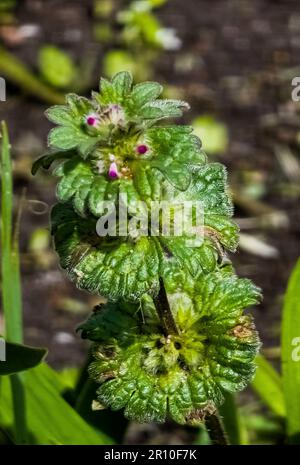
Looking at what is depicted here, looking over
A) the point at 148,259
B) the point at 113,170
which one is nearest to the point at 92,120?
the point at 113,170

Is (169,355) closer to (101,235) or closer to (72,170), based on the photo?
(101,235)

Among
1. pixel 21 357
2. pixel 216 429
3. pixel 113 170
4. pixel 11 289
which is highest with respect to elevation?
pixel 113 170

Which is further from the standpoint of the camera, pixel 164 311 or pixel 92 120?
pixel 164 311

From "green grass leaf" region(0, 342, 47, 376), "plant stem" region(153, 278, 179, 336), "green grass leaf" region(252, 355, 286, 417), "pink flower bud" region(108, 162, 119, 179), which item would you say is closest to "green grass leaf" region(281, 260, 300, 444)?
"green grass leaf" region(252, 355, 286, 417)

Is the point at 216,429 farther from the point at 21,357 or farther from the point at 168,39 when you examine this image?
the point at 168,39

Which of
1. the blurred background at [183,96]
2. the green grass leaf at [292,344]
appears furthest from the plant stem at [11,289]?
the blurred background at [183,96]

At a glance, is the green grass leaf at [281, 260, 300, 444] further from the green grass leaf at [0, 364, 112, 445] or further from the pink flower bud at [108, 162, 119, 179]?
the pink flower bud at [108, 162, 119, 179]
